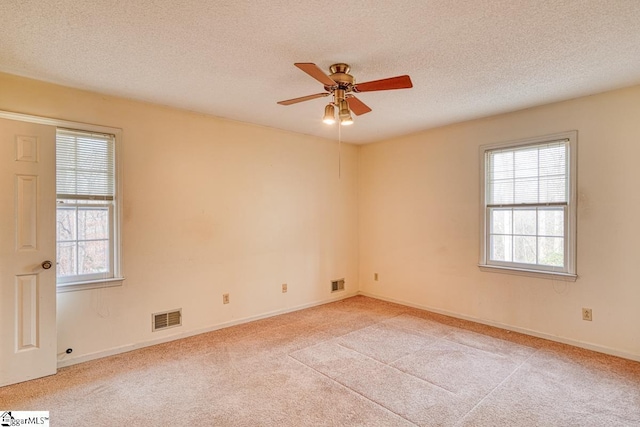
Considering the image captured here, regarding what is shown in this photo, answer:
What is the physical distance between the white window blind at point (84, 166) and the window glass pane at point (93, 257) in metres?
0.44

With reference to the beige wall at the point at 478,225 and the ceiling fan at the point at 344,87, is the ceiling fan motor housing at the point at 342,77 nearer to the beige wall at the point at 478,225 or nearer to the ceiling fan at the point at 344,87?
the ceiling fan at the point at 344,87

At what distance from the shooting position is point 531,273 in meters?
3.63

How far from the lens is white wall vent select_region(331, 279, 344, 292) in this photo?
5156 millimetres

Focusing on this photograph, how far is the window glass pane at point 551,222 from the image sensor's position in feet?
11.4

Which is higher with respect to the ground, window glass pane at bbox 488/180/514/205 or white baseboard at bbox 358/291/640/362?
window glass pane at bbox 488/180/514/205

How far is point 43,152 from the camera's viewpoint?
2.74m

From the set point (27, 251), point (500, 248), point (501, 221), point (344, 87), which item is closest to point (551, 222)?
point (501, 221)

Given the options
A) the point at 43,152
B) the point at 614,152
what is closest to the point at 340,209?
the point at 614,152

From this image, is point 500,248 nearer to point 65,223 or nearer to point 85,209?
point 85,209

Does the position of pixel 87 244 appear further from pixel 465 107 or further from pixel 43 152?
pixel 465 107

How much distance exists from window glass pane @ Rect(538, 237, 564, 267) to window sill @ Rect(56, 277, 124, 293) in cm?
437

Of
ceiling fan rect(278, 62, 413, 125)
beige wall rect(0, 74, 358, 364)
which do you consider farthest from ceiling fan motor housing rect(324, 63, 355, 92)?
beige wall rect(0, 74, 358, 364)

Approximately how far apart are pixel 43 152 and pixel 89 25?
1.29 metres

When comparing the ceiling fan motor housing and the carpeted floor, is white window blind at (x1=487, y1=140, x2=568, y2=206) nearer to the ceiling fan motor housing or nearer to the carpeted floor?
the carpeted floor
